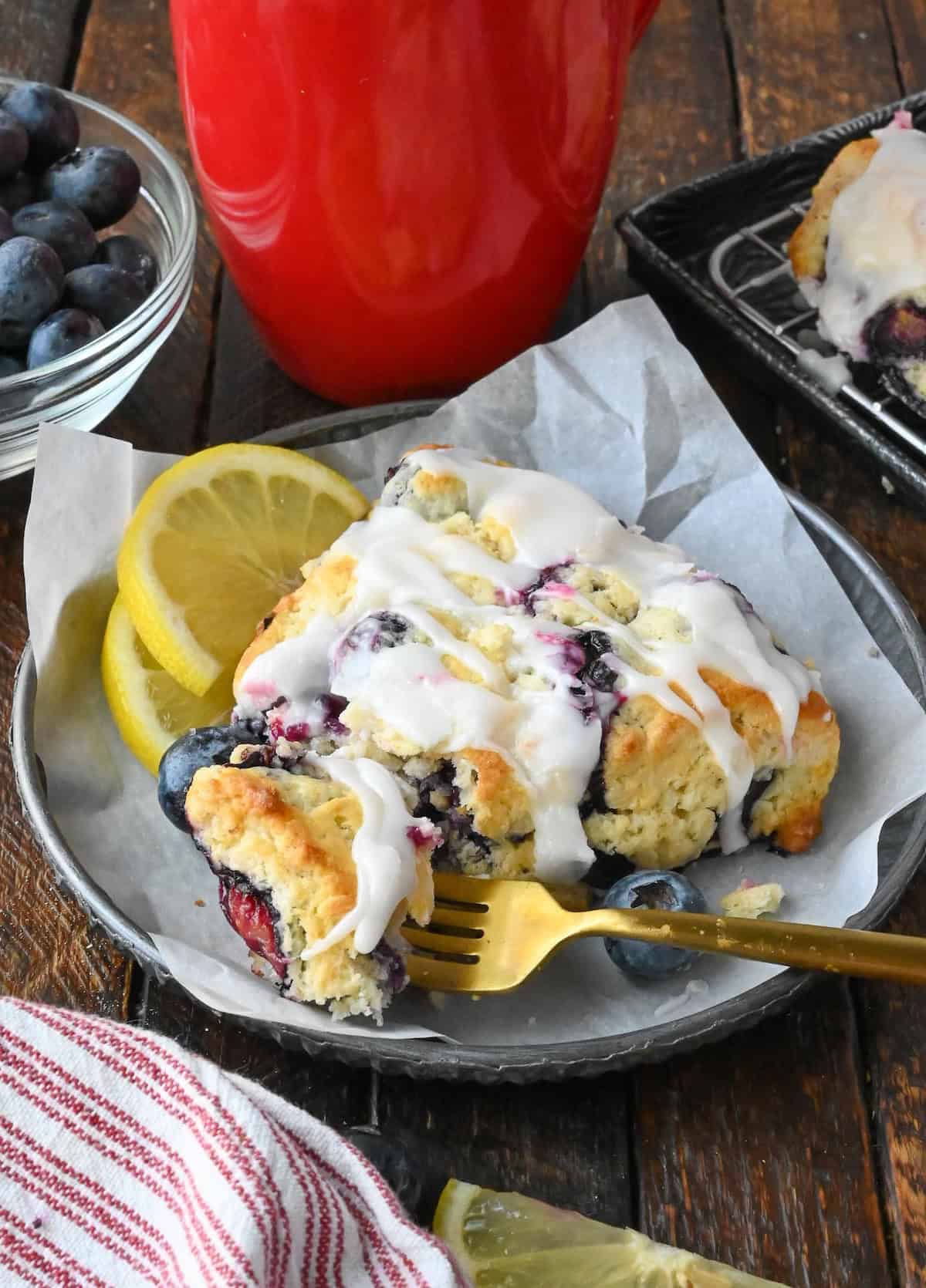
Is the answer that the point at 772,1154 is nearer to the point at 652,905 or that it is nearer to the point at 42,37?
the point at 652,905

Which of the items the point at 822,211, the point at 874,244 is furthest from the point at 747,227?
the point at 874,244

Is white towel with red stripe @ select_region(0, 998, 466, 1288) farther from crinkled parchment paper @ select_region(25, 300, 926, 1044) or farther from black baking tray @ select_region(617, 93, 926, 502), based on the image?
black baking tray @ select_region(617, 93, 926, 502)

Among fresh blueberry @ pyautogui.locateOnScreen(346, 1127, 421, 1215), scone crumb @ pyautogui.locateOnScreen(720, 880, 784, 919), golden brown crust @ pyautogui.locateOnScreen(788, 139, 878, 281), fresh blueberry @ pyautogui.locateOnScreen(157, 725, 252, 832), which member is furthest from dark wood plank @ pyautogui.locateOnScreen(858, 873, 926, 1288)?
golden brown crust @ pyautogui.locateOnScreen(788, 139, 878, 281)

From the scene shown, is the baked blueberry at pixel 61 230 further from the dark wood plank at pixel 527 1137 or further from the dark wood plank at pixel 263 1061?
the dark wood plank at pixel 527 1137

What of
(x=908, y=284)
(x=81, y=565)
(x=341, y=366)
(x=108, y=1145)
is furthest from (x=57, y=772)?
(x=908, y=284)

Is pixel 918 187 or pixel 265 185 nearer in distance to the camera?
pixel 265 185

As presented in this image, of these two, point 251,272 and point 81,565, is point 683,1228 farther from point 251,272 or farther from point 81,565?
point 251,272

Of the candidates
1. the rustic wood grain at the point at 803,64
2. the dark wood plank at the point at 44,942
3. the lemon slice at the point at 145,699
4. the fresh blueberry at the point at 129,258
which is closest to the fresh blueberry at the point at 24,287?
the fresh blueberry at the point at 129,258
